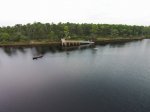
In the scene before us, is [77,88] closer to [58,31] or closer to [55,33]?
[55,33]

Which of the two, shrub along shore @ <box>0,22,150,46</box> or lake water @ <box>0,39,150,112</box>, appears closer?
lake water @ <box>0,39,150,112</box>

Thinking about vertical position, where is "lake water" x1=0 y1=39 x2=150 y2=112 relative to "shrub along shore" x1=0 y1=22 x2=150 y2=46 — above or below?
below

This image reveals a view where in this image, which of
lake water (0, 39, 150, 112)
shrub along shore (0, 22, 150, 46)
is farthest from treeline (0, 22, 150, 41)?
lake water (0, 39, 150, 112)

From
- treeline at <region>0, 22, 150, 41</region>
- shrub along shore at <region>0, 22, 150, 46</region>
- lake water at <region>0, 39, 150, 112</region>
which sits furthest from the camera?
treeline at <region>0, 22, 150, 41</region>

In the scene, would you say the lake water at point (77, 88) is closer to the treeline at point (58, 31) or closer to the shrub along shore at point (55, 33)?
the shrub along shore at point (55, 33)

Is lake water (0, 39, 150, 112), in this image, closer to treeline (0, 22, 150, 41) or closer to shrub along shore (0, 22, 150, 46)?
shrub along shore (0, 22, 150, 46)

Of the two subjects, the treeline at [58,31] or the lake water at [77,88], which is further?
the treeline at [58,31]

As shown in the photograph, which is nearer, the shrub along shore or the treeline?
the shrub along shore

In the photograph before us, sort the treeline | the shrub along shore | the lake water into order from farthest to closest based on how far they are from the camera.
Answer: the treeline < the shrub along shore < the lake water

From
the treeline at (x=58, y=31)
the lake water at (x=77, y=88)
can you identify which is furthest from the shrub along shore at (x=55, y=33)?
the lake water at (x=77, y=88)

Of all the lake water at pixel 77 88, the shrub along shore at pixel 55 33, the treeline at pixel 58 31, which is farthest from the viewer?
the treeline at pixel 58 31
